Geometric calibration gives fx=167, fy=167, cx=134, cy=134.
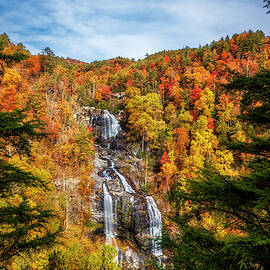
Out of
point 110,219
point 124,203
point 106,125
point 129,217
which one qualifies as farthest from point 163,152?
point 106,125

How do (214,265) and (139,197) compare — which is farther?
(139,197)

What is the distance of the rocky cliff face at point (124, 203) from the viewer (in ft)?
57.9

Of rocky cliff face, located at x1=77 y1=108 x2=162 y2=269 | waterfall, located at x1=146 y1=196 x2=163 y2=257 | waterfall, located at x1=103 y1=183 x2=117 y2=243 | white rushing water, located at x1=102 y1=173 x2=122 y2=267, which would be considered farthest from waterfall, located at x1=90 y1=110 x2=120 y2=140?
waterfall, located at x1=146 y1=196 x2=163 y2=257

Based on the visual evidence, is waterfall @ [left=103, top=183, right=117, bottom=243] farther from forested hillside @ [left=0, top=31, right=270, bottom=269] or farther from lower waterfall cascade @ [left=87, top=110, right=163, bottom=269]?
forested hillside @ [left=0, top=31, right=270, bottom=269]

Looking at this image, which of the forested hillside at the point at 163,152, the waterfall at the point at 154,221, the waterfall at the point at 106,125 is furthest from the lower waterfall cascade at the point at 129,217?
the waterfall at the point at 106,125

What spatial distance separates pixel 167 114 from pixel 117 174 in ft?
50.1

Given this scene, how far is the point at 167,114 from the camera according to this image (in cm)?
3225

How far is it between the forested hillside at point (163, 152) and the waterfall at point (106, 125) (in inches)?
69.8

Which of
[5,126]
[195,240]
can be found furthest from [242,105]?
[5,126]

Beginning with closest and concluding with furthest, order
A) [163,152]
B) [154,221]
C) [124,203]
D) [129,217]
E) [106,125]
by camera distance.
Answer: [129,217]
[154,221]
[124,203]
[163,152]
[106,125]

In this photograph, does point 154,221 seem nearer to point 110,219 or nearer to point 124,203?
point 124,203

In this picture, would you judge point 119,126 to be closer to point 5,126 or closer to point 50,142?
point 50,142

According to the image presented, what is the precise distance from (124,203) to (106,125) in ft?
62.0

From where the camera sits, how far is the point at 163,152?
28.2 m
